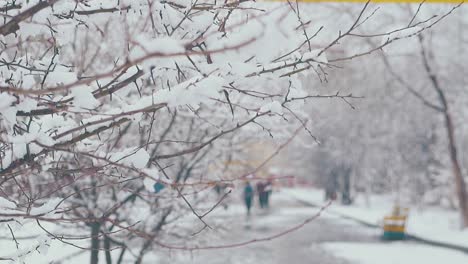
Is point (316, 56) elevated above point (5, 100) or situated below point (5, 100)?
above

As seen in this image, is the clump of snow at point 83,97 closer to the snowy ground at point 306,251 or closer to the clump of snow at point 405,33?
the clump of snow at point 405,33

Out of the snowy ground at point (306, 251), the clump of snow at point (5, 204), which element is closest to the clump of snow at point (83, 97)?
the clump of snow at point (5, 204)

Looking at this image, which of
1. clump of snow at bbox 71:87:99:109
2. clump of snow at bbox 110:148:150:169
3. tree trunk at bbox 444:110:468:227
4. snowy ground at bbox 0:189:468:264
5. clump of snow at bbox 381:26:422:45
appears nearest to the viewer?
clump of snow at bbox 71:87:99:109

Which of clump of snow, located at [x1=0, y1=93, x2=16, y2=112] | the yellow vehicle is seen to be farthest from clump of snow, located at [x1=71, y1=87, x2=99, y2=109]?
the yellow vehicle

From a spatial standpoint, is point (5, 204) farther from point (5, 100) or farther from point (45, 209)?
point (5, 100)

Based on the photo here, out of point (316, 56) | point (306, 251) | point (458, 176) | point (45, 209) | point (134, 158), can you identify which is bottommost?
point (306, 251)

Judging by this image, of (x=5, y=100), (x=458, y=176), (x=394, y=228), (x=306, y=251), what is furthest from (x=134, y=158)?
(x=394, y=228)

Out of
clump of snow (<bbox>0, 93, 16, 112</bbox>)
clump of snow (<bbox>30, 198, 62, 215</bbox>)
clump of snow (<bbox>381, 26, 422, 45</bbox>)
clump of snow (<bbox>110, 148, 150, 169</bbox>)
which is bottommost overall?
clump of snow (<bbox>30, 198, 62, 215</bbox>)

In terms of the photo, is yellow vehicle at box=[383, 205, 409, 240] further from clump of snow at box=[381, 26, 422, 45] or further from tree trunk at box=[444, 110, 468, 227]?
clump of snow at box=[381, 26, 422, 45]

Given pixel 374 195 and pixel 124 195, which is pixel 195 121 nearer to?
pixel 124 195

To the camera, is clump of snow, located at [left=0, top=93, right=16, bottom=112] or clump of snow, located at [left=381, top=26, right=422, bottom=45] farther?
clump of snow, located at [left=381, top=26, right=422, bottom=45]

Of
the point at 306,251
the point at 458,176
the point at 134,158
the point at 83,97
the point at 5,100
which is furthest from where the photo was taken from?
the point at 458,176

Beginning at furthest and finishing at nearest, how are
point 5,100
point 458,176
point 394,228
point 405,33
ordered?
1. point 394,228
2. point 458,176
3. point 405,33
4. point 5,100

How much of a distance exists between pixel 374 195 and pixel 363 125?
48.9ft
